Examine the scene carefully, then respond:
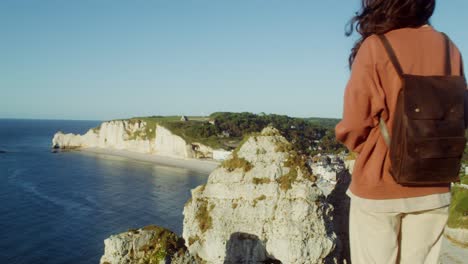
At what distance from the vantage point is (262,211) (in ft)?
44.0

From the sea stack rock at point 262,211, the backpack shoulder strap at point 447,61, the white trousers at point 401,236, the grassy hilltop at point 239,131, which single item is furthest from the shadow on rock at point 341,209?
the grassy hilltop at point 239,131

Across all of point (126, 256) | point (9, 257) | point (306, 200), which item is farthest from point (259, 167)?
point (9, 257)

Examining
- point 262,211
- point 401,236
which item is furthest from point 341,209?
point 401,236

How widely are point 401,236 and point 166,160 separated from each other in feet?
295

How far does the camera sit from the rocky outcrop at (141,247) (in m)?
9.16

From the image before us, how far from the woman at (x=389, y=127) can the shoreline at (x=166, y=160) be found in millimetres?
71863

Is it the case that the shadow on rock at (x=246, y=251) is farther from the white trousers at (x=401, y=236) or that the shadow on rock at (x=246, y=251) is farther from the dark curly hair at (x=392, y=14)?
the dark curly hair at (x=392, y=14)

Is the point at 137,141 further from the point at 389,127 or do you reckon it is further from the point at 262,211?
the point at 389,127

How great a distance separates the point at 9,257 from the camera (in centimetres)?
2912

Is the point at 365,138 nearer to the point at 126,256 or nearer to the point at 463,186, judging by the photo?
the point at 126,256

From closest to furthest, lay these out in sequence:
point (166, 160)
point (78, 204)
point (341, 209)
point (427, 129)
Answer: point (427, 129), point (341, 209), point (78, 204), point (166, 160)

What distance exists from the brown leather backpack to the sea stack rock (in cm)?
1036

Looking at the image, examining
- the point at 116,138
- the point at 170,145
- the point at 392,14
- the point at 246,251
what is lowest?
the point at 170,145

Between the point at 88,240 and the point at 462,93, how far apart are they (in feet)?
116
